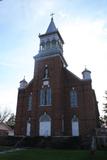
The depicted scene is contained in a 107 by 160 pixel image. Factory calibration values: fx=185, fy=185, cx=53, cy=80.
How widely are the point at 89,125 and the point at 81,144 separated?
242 inches

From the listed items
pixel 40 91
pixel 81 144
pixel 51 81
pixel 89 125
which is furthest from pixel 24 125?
pixel 81 144

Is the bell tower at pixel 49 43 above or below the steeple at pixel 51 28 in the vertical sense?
below

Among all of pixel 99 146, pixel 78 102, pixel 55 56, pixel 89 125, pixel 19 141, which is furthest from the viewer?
pixel 55 56

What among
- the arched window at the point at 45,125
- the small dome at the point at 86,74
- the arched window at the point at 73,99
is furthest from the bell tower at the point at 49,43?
the arched window at the point at 45,125

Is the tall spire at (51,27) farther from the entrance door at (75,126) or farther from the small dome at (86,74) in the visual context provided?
the entrance door at (75,126)

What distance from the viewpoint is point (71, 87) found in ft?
93.5

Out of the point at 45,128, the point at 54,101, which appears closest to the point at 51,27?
the point at 54,101

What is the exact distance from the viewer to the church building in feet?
85.1

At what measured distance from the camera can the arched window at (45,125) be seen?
26.0 metres

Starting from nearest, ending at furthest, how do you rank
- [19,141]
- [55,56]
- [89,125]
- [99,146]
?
[99,146] → [19,141] → [89,125] → [55,56]

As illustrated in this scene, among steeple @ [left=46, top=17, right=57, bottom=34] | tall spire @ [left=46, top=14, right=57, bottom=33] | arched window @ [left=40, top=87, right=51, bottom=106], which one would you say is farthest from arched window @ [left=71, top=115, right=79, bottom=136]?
tall spire @ [left=46, top=14, right=57, bottom=33]

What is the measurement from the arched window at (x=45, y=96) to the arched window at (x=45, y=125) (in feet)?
6.03

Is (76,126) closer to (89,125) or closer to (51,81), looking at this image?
(89,125)

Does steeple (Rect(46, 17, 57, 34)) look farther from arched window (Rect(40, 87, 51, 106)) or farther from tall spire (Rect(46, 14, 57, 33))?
arched window (Rect(40, 87, 51, 106))
